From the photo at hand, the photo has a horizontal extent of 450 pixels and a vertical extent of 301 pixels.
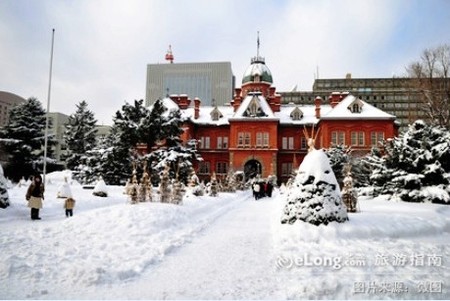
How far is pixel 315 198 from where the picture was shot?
903 centimetres

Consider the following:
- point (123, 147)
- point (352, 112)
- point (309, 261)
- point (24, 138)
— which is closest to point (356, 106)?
point (352, 112)

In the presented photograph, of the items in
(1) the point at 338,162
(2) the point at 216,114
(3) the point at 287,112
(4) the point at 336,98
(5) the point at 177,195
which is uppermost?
(4) the point at 336,98

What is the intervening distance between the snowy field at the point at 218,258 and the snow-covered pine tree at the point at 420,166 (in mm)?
4249

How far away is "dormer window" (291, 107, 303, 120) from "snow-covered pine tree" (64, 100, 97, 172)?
91.9ft

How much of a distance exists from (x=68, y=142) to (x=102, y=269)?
49.6m

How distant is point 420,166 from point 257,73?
1622 inches

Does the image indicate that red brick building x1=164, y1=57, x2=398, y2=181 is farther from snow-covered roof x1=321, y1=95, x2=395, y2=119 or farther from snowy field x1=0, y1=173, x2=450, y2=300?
snowy field x1=0, y1=173, x2=450, y2=300

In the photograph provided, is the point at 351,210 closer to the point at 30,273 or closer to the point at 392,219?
the point at 392,219

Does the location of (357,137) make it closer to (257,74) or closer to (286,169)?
(286,169)

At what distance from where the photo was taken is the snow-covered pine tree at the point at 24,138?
3134cm

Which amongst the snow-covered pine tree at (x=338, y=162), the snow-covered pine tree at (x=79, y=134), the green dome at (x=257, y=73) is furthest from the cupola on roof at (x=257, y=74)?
the snow-covered pine tree at (x=338, y=162)

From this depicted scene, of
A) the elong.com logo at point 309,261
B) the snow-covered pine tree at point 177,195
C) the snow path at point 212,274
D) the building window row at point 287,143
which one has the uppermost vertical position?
the building window row at point 287,143

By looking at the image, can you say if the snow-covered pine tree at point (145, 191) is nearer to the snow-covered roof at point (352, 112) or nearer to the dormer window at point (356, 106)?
the snow-covered roof at point (352, 112)

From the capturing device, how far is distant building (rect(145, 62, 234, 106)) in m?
118
